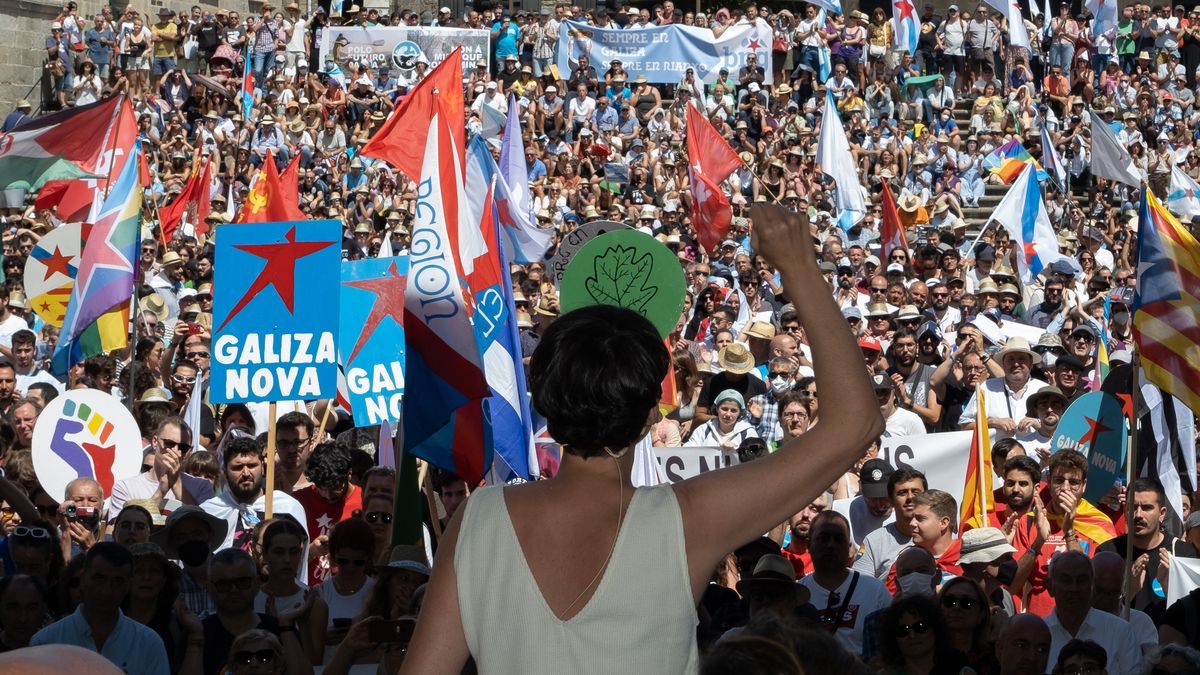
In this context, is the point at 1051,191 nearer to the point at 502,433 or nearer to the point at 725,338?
the point at 725,338

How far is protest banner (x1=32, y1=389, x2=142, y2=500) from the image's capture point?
8656 mm

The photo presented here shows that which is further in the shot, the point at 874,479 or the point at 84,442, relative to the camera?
the point at 84,442

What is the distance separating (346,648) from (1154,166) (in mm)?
19016

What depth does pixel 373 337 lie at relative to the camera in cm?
1033

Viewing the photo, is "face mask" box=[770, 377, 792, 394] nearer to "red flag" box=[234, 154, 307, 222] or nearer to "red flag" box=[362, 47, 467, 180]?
"red flag" box=[362, 47, 467, 180]

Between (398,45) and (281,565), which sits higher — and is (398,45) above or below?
above

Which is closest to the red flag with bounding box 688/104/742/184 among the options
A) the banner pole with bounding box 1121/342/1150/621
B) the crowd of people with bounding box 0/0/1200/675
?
the crowd of people with bounding box 0/0/1200/675

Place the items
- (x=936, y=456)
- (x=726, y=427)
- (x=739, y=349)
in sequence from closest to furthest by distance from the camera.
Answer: (x=936, y=456), (x=726, y=427), (x=739, y=349)

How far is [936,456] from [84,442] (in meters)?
4.26

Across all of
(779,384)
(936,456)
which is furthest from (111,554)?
(779,384)

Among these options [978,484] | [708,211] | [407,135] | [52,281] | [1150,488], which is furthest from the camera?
[708,211]

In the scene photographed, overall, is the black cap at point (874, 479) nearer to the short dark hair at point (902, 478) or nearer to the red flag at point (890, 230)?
the short dark hair at point (902, 478)

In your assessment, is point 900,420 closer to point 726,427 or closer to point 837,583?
point 726,427

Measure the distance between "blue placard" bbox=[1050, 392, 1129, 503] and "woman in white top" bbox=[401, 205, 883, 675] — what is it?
6.55 metres
